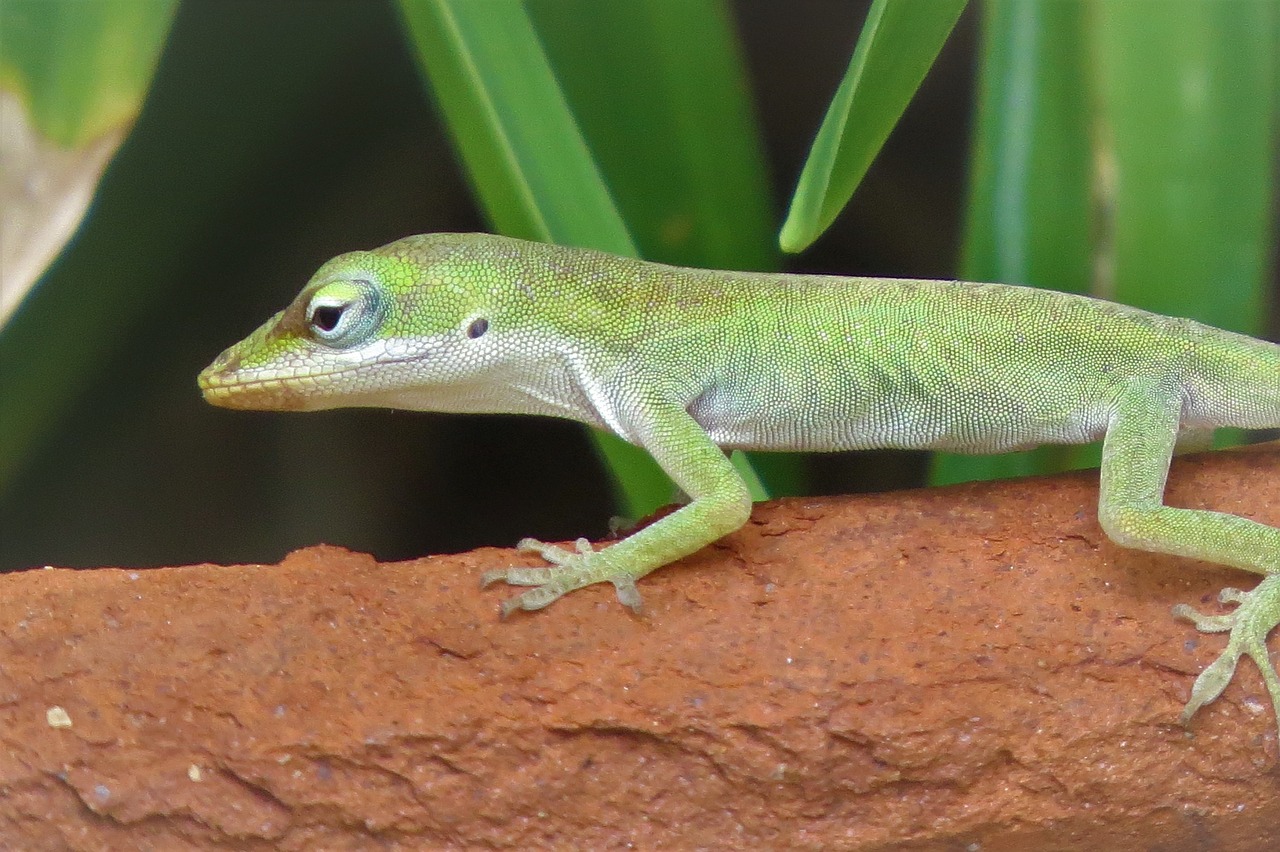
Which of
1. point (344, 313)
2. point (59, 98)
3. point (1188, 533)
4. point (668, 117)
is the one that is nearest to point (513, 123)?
point (668, 117)

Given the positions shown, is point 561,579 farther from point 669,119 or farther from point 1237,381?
point 1237,381

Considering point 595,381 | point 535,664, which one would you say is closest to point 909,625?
point 535,664

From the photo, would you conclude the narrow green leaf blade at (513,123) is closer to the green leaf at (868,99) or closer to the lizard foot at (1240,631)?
the green leaf at (868,99)

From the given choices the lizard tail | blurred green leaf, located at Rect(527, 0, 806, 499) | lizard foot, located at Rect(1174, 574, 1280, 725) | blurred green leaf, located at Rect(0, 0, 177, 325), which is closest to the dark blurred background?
blurred green leaf, located at Rect(527, 0, 806, 499)

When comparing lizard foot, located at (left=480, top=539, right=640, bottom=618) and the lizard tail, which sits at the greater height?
lizard foot, located at (left=480, top=539, right=640, bottom=618)

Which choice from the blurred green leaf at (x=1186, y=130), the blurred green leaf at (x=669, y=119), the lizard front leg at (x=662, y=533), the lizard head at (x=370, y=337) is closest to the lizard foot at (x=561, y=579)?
the lizard front leg at (x=662, y=533)

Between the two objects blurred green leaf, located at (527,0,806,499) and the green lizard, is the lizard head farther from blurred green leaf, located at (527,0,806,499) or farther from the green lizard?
blurred green leaf, located at (527,0,806,499)
